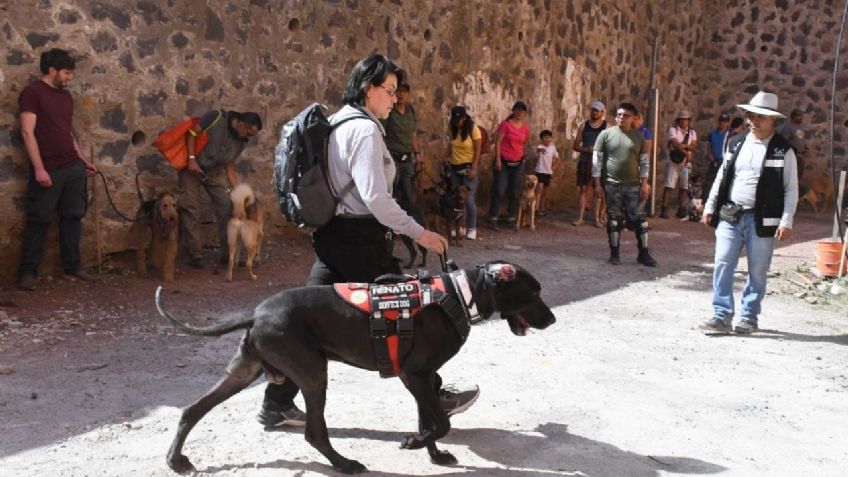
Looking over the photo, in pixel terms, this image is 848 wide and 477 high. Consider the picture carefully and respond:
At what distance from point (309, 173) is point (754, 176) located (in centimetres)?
411

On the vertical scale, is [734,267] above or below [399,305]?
below

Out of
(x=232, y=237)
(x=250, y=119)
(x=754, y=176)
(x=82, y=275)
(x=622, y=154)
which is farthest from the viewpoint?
(x=622, y=154)

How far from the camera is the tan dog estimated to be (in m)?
16.5

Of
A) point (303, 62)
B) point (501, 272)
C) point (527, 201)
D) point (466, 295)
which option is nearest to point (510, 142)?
point (527, 201)

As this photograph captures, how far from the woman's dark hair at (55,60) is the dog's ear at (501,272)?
497 cm

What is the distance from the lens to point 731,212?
660 centimetres

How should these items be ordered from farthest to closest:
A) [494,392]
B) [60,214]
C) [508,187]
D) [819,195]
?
[819,195], [508,187], [60,214], [494,392]

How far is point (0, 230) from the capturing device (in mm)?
7137

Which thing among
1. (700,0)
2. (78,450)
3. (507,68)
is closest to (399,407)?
(78,450)

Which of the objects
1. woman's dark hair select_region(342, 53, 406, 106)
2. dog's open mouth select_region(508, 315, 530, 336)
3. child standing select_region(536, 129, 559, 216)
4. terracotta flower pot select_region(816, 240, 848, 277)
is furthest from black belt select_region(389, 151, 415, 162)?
dog's open mouth select_region(508, 315, 530, 336)

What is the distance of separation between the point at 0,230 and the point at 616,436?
5.53 meters

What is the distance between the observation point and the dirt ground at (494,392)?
4.02 m

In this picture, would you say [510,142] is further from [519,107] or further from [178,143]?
[178,143]

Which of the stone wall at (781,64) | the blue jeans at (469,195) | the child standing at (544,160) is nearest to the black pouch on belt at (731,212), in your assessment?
the blue jeans at (469,195)
